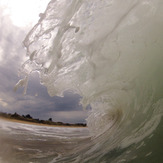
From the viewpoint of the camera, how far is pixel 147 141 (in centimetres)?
199

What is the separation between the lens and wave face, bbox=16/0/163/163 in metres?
2.31

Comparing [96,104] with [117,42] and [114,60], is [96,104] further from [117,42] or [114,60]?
[117,42]

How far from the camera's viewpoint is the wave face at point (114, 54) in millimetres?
2311

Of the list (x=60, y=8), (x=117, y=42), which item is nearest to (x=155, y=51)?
(x=117, y=42)

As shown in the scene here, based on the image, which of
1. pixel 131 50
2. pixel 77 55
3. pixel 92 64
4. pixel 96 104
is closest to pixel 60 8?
pixel 77 55

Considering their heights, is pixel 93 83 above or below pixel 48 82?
below

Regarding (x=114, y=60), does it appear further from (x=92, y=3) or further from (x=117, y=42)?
(x=92, y=3)

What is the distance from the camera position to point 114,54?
9.15ft

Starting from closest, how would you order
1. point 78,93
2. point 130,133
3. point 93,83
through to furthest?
1. point 130,133
2. point 93,83
3. point 78,93

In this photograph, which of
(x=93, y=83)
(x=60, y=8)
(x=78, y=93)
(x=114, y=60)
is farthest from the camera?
(x=78, y=93)

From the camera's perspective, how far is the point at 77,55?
2990mm

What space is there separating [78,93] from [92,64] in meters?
1.03

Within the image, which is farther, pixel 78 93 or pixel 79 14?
pixel 78 93

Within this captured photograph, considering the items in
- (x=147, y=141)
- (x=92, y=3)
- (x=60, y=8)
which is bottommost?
(x=147, y=141)
